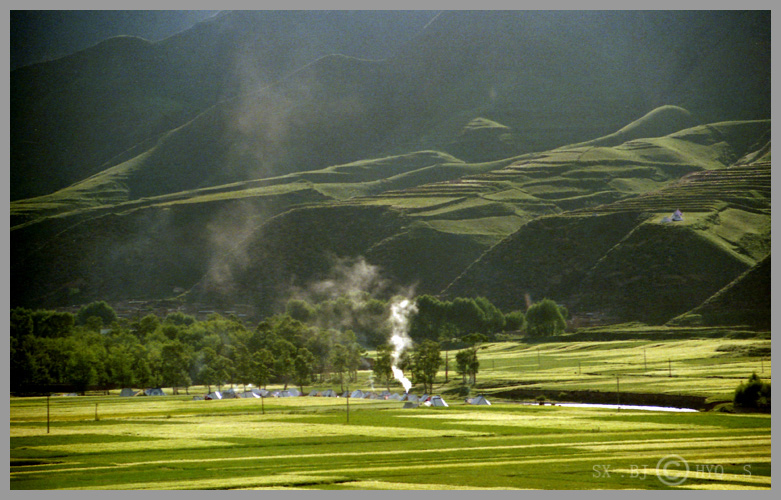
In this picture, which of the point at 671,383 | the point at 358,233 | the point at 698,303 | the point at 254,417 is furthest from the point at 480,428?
the point at 358,233

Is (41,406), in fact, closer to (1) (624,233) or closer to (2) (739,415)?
(2) (739,415)

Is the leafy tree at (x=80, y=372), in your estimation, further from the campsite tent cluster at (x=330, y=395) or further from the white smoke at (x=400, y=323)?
the white smoke at (x=400, y=323)

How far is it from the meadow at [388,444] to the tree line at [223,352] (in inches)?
369

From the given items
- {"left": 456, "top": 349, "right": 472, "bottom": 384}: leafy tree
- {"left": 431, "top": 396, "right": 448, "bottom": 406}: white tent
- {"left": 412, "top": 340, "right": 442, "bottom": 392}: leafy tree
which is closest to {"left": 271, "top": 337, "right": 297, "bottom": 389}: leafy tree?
{"left": 412, "top": 340, "right": 442, "bottom": 392}: leafy tree

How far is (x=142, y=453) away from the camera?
48.8 meters

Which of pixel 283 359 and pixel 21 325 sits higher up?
pixel 21 325

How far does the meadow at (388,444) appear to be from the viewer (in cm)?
4044

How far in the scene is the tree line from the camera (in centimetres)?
9262

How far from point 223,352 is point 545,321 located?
139 ft

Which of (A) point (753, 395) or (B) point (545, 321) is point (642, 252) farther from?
(A) point (753, 395)

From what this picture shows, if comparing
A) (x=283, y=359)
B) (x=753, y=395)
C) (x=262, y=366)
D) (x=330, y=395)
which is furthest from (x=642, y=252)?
(x=753, y=395)

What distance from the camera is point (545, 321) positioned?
130 m

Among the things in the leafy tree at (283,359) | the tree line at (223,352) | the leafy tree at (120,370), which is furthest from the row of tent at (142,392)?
the leafy tree at (283,359)

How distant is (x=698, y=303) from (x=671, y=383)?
56842 mm
